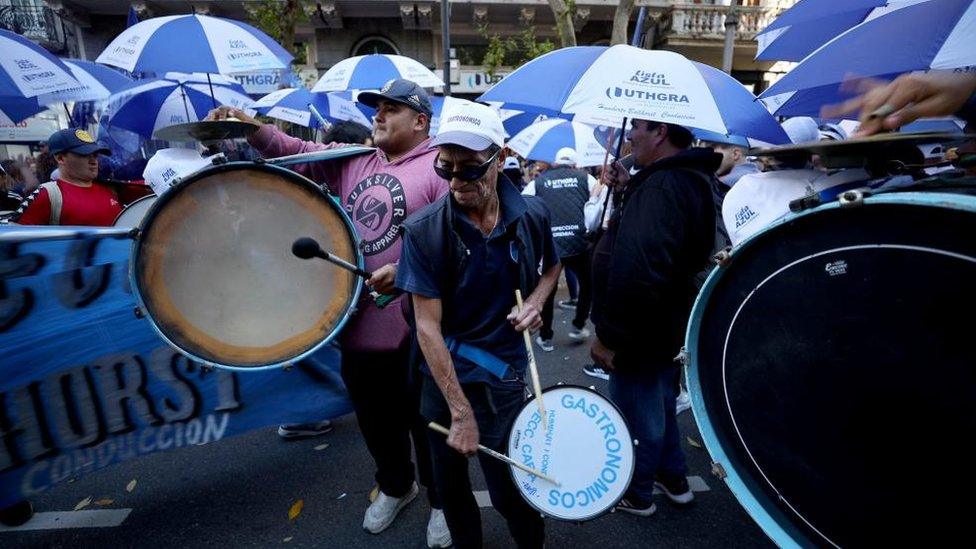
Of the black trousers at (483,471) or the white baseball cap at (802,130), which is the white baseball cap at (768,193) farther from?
the white baseball cap at (802,130)

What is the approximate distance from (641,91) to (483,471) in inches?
78.9

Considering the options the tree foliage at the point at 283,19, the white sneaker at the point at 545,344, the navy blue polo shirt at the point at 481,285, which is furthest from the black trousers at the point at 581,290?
the tree foliage at the point at 283,19

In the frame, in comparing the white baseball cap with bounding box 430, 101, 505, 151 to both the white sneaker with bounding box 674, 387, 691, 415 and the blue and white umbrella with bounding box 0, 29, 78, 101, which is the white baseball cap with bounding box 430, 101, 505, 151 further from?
the blue and white umbrella with bounding box 0, 29, 78, 101

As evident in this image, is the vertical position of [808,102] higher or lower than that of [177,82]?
lower

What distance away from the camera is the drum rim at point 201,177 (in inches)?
71.2

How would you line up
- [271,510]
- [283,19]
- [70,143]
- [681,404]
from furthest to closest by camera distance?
[283,19] → [681,404] → [70,143] → [271,510]

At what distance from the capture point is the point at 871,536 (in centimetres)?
106

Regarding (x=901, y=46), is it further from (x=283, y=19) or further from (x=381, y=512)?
(x=283, y=19)

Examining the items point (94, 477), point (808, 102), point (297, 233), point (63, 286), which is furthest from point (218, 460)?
point (808, 102)

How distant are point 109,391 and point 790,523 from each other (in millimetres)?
2930

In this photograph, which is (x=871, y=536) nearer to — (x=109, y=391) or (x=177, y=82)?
(x=109, y=391)

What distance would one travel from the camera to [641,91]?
2557mm

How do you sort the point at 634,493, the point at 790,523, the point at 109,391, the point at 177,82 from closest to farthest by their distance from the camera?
the point at 790,523 → the point at 109,391 → the point at 634,493 → the point at 177,82

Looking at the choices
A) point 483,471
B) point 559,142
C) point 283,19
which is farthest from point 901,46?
point 283,19
